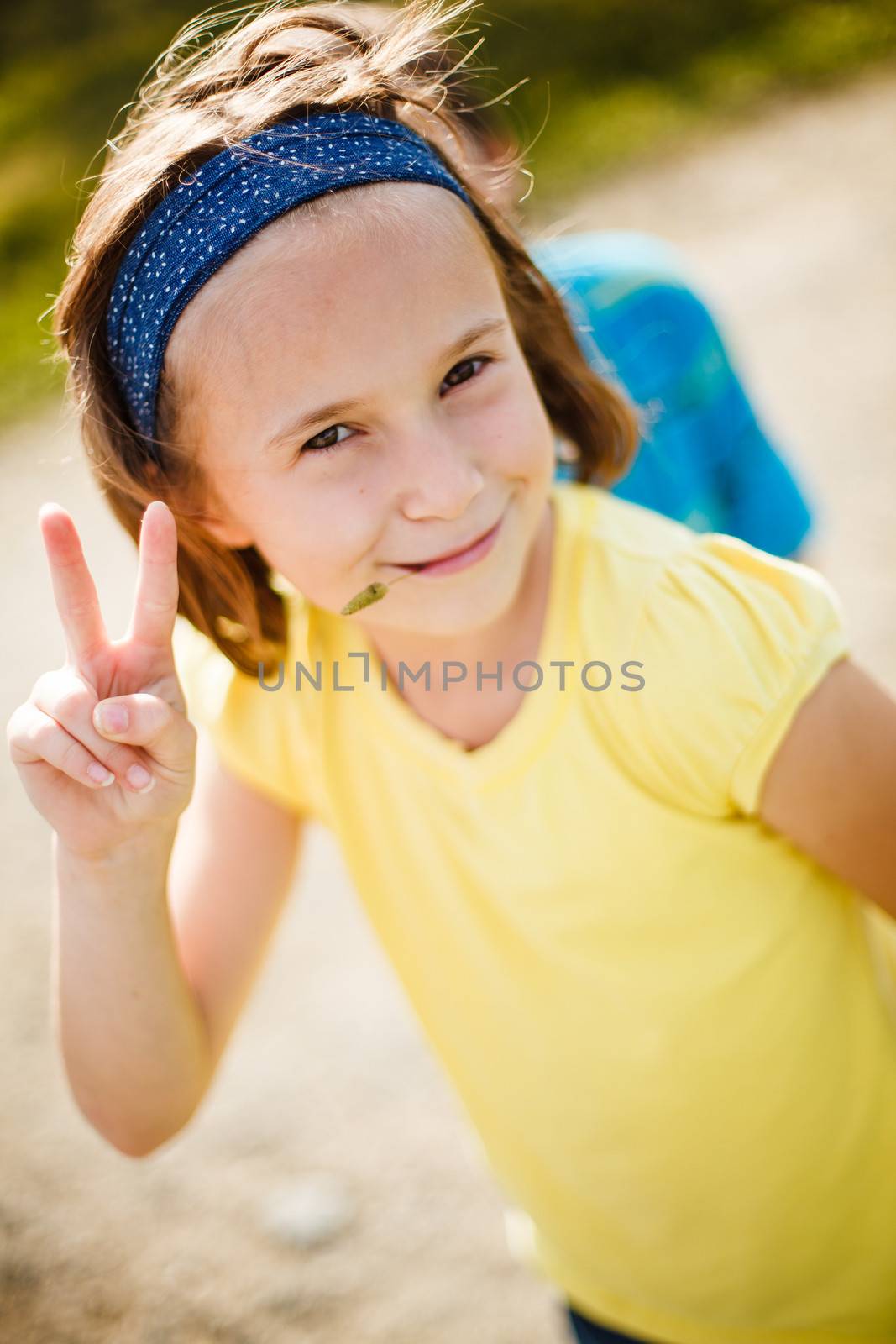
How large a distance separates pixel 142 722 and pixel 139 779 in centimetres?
8

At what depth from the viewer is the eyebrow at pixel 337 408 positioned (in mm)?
1186

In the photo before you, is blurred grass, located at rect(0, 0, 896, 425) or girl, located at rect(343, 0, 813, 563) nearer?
girl, located at rect(343, 0, 813, 563)

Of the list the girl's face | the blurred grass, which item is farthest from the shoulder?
the blurred grass

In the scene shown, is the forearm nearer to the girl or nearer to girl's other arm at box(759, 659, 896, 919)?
girl's other arm at box(759, 659, 896, 919)

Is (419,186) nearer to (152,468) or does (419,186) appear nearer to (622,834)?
(152,468)

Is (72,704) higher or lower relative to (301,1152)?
higher

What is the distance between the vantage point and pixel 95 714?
1185 millimetres

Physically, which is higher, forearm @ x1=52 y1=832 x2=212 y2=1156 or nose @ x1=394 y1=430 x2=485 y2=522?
nose @ x1=394 y1=430 x2=485 y2=522

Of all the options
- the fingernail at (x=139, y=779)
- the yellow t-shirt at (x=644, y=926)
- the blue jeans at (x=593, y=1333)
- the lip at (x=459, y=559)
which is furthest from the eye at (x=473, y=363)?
the blue jeans at (x=593, y=1333)

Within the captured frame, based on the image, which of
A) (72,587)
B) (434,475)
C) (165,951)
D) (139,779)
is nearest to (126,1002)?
(165,951)

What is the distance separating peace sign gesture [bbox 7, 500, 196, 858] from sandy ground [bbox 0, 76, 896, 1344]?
280 mm

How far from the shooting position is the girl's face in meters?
1.16

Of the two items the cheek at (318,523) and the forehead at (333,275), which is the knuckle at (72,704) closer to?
the cheek at (318,523)

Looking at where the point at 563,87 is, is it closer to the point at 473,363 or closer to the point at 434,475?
the point at 473,363
